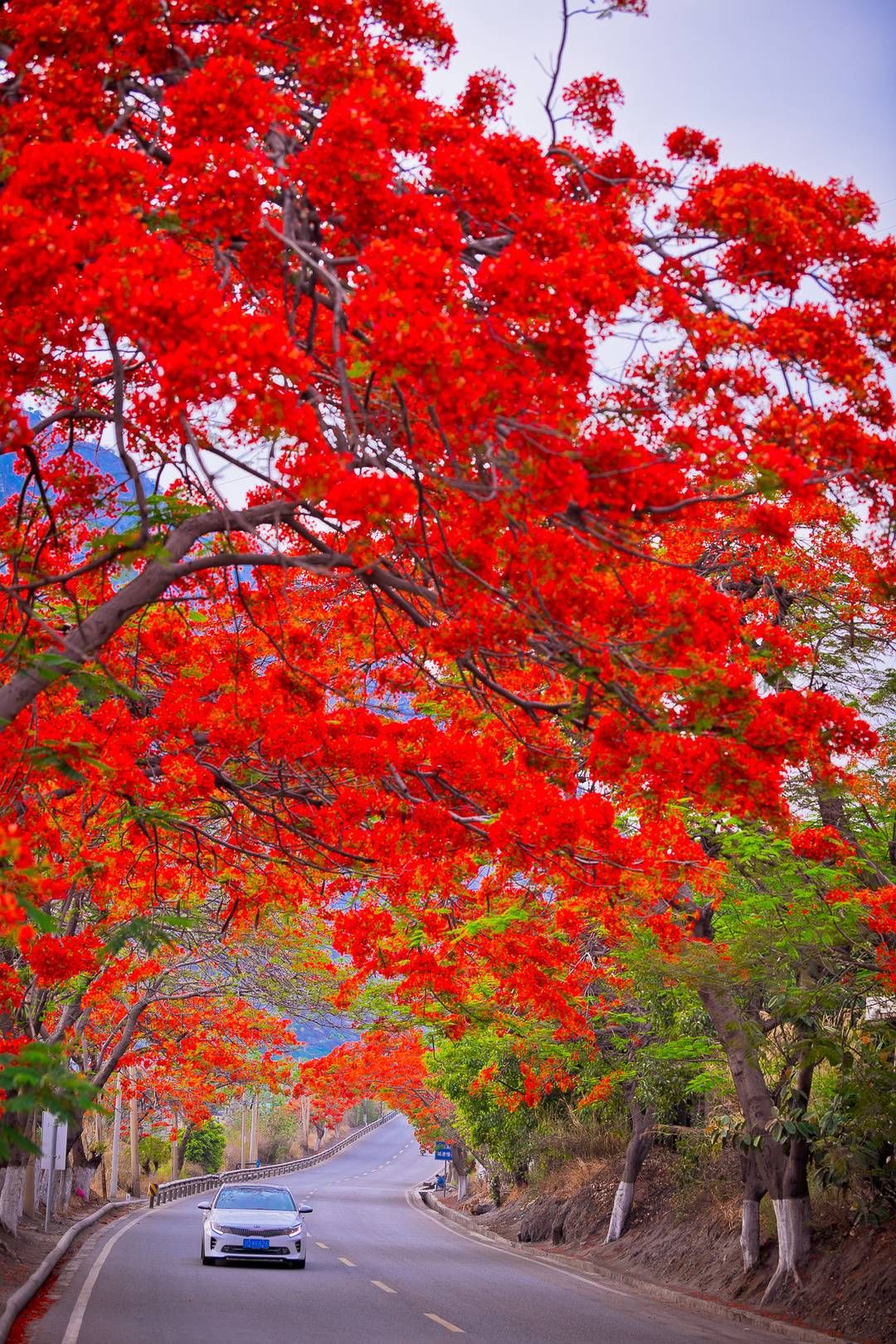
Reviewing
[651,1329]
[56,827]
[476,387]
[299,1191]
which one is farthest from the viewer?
[299,1191]

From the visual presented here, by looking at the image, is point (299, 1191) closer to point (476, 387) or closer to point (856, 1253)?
point (856, 1253)

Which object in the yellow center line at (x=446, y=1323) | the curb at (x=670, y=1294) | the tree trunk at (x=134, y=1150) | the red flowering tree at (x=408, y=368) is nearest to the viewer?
the red flowering tree at (x=408, y=368)

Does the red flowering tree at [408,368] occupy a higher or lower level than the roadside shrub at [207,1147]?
higher

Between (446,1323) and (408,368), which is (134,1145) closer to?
(446,1323)

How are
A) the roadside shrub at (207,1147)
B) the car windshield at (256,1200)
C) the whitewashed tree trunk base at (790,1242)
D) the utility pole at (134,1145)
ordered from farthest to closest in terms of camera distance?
the roadside shrub at (207,1147) < the utility pole at (134,1145) < the car windshield at (256,1200) < the whitewashed tree trunk base at (790,1242)

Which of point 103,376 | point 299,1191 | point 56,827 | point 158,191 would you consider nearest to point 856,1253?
point 56,827

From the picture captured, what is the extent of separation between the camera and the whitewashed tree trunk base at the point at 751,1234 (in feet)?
65.4

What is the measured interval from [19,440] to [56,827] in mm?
5581

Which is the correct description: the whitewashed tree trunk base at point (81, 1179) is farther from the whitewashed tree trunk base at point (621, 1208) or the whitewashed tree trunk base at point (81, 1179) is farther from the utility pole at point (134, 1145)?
the whitewashed tree trunk base at point (621, 1208)

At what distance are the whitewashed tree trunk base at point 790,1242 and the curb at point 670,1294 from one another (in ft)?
1.70

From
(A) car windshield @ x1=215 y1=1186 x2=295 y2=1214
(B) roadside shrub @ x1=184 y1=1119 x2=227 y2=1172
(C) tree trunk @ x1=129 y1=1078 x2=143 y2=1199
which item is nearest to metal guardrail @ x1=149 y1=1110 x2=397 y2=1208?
(C) tree trunk @ x1=129 y1=1078 x2=143 y2=1199

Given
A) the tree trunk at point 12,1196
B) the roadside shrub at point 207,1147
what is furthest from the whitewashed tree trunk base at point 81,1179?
the roadside shrub at point 207,1147

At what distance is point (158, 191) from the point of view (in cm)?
733

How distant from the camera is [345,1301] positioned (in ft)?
57.5
